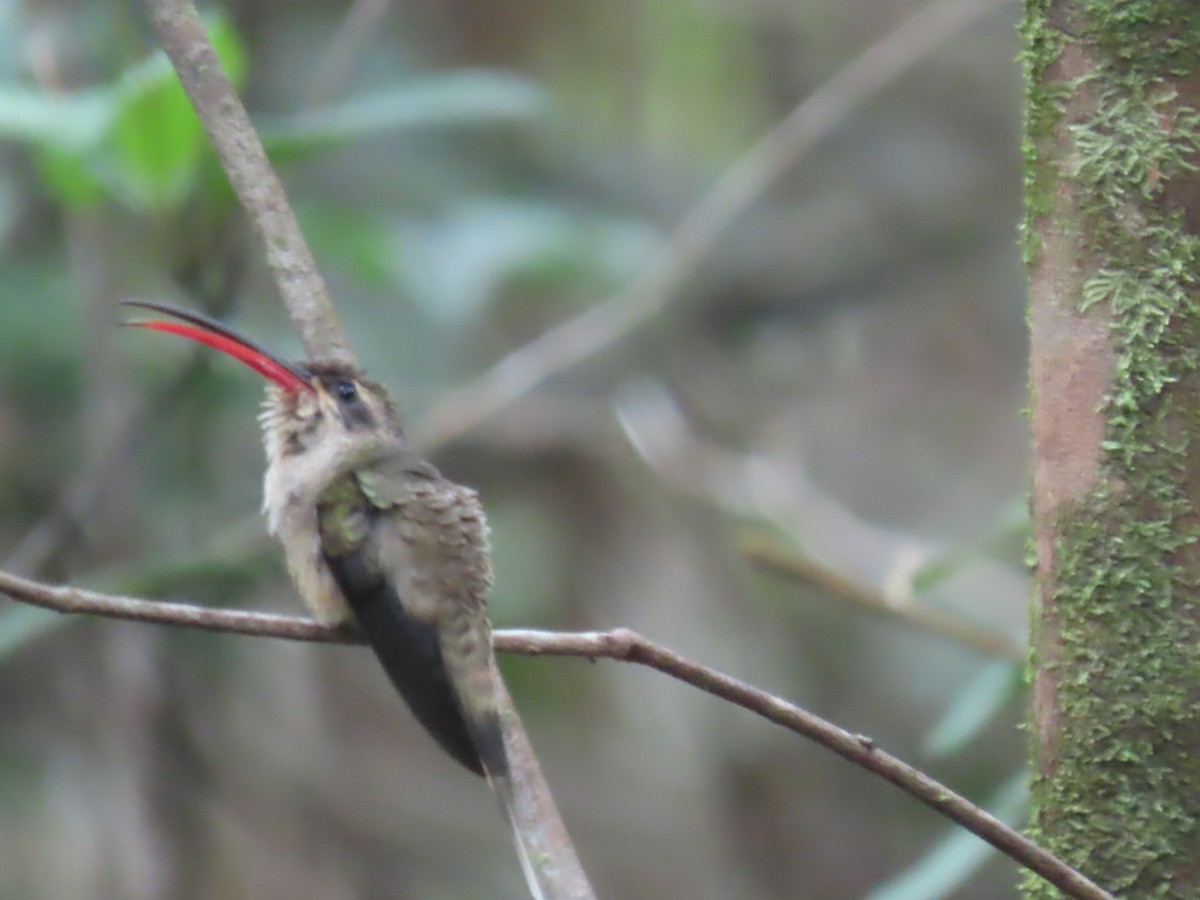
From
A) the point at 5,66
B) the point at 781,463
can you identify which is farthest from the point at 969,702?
the point at 5,66

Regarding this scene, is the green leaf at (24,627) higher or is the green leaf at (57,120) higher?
the green leaf at (57,120)

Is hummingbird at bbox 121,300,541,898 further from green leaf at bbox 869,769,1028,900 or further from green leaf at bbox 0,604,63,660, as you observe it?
green leaf at bbox 0,604,63,660

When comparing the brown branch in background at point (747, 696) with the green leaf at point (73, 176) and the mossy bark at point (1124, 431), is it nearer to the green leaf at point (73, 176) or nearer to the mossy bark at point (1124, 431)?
the mossy bark at point (1124, 431)

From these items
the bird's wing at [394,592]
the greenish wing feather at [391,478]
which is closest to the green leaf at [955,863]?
the bird's wing at [394,592]

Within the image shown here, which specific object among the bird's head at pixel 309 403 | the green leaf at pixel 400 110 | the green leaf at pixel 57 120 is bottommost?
the bird's head at pixel 309 403

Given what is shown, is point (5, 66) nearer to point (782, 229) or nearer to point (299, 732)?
point (299, 732)

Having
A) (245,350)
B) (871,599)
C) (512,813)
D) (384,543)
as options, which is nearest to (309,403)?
(245,350)

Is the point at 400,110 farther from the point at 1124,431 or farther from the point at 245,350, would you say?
the point at 1124,431
